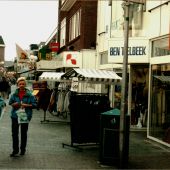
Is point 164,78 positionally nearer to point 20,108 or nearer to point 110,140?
point 110,140

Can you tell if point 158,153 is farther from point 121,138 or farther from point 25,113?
point 25,113

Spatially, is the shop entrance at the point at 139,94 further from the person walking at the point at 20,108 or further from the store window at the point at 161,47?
the person walking at the point at 20,108

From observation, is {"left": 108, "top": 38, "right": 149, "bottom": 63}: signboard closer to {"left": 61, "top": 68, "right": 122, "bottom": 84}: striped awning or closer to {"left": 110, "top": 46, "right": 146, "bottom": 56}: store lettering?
{"left": 110, "top": 46, "right": 146, "bottom": 56}: store lettering

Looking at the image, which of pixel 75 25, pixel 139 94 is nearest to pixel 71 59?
pixel 75 25

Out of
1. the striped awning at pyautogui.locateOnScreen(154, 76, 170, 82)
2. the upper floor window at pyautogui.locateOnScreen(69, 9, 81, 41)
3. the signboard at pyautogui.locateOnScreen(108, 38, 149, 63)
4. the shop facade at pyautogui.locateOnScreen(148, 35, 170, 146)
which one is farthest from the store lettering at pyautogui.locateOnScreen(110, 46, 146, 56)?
the upper floor window at pyautogui.locateOnScreen(69, 9, 81, 41)

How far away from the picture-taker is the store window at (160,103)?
13748 mm

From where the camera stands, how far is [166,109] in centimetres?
1393

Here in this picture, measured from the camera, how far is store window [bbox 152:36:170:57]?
1382 cm

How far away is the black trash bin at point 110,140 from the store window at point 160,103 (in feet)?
11.1

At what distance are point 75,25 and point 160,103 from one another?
50.5 ft

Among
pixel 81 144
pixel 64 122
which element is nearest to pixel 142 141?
pixel 81 144

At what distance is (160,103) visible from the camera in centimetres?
1442

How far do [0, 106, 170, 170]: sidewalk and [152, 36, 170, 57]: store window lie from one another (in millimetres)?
2471

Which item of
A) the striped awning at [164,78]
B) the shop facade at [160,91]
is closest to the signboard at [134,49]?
the shop facade at [160,91]
